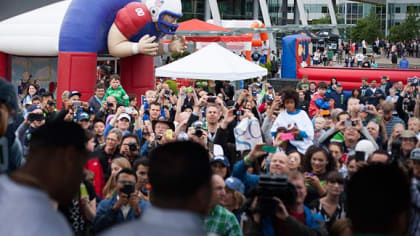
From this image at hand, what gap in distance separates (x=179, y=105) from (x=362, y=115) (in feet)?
12.4

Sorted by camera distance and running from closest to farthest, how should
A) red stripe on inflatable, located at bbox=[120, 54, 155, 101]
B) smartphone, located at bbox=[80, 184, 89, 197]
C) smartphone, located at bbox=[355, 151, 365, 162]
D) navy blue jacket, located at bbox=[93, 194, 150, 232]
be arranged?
navy blue jacket, located at bbox=[93, 194, 150, 232]
smartphone, located at bbox=[80, 184, 89, 197]
smartphone, located at bbox=[355, 151, 365, 162]
red stripe on inflatable, located at bbox=[120, 54, 155, 101]

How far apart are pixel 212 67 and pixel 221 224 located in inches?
394

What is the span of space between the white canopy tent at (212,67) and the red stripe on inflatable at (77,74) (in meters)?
1.48

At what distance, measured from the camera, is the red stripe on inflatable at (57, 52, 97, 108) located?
15.0 metres

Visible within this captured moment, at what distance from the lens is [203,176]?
2.47 m

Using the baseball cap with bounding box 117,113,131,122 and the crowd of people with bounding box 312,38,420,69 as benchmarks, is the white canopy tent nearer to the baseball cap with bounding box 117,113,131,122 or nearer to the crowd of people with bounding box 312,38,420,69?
the baseball cap with bounding box 117,113,131,122

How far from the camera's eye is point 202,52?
15.1 m

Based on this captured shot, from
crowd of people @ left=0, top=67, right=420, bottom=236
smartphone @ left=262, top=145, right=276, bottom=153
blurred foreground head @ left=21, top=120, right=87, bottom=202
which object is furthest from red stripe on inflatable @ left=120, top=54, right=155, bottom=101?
blurred foreground head @ left=21, top=120, right=87, bottom=202

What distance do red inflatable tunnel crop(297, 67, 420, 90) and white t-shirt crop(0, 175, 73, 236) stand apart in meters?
19.6

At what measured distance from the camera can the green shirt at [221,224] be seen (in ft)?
15.4

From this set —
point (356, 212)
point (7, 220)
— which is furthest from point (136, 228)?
point (356, 212)

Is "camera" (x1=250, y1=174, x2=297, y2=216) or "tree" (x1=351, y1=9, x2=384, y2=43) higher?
"tree" (x1=351, y1=9, x2=384, y2=43)

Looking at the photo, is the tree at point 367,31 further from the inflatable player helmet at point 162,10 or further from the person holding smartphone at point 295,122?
the person holding smartphone at point 295,122

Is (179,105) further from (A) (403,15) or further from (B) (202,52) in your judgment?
(A) (403,15)
